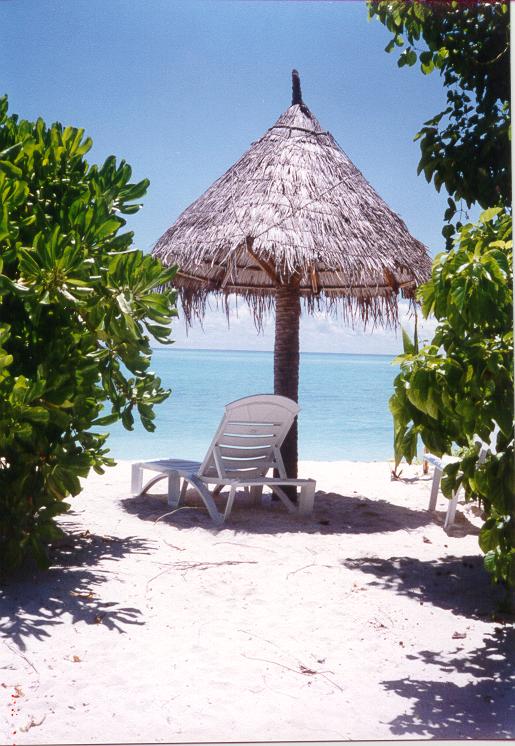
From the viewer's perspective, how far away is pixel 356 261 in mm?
4859

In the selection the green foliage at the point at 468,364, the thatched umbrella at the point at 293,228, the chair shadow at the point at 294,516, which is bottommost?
the chair shadow at the point at 294,516

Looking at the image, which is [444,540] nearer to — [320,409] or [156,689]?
[156,689]

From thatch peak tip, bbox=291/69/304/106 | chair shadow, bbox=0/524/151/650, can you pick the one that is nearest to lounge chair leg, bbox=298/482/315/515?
chair shadow, bbox=0/524/151/650

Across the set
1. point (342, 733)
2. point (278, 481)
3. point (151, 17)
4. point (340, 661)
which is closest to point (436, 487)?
point (278, 481)

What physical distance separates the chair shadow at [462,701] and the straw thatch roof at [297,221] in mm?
2659

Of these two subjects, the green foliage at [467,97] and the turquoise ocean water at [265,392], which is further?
the turquoise ocean water at [265,392]

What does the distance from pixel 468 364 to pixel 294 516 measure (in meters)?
2.86

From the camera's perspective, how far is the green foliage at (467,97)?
3.15m

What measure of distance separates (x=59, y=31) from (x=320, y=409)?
2235cm

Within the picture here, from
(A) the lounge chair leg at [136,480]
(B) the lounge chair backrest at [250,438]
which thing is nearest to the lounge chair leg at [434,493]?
(B) the lounge chair backrest at [250,438]

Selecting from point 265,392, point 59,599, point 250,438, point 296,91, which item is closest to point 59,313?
point 59,599

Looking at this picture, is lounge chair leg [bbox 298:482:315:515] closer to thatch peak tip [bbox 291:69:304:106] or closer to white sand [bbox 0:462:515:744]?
white sand [bbox 0:462:515:744]

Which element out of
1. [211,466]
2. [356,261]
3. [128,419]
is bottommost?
[211,466]

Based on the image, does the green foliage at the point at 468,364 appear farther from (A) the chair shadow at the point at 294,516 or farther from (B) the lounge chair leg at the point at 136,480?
(B) the lounge chair leg at the point at 136,480
